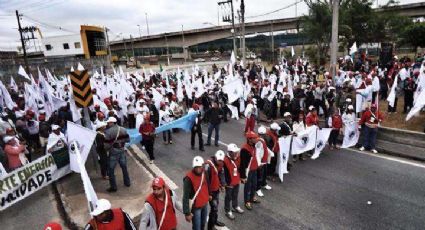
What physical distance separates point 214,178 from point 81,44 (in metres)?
70.1

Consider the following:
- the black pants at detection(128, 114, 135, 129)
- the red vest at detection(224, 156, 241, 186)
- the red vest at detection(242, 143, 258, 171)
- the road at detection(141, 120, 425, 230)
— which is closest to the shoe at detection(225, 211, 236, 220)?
the road at detection(141, 120, 425, 230)

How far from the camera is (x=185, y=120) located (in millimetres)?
11617

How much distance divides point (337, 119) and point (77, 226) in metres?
7.68

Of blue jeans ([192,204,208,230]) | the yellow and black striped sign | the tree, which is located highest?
the tree

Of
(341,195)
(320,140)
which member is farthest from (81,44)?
(341,195)

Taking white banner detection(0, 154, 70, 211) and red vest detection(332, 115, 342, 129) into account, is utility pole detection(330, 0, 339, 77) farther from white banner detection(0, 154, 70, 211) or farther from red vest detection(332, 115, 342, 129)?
white banner detection(0, 154, 70, 211)

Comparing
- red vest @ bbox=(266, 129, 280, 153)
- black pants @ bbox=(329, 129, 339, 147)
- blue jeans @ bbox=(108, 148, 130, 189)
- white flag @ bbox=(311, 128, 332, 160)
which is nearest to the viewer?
blue jeans @ bbox=(108, 148, 130, 189)

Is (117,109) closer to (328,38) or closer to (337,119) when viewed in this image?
(337,119)

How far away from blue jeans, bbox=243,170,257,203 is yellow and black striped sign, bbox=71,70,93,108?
4.32 m

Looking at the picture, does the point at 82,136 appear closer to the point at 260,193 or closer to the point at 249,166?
the point at 249,166

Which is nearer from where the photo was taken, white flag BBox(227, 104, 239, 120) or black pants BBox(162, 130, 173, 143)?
black pants BBox(162, 130, 173, 143)

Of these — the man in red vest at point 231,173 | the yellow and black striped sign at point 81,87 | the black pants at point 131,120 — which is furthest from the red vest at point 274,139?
the black pants at point 131,120

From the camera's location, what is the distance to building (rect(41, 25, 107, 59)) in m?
66.3

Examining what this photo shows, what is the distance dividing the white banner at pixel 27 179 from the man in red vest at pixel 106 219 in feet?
14.5
